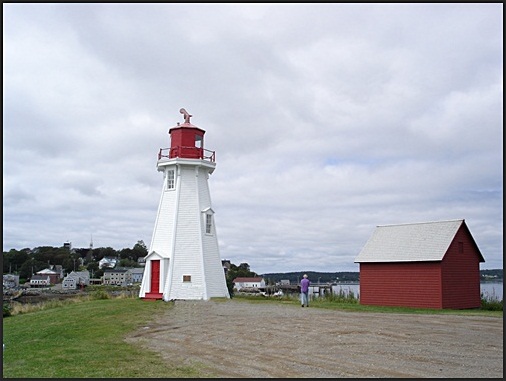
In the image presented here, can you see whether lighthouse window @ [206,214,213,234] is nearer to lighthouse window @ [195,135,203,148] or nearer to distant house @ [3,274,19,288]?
lighthouse window @ [195,135,203,148]

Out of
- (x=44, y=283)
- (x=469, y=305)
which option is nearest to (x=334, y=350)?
(x=469, y=305)

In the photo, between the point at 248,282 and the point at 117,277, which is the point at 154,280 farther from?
the point at 117,277

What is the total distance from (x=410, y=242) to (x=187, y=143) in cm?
1282

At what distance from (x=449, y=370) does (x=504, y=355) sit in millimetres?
2115

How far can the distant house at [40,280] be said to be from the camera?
325ft

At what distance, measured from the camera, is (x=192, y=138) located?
2975cm

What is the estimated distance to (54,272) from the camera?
110500 mm

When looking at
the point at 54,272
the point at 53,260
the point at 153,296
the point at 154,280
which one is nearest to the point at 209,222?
the point at 154,280

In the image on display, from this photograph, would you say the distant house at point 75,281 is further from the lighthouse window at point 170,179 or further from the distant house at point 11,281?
the lighthouse window at point 170,179

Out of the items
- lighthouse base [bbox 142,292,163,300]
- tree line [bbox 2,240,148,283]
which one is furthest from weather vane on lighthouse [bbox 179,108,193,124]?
tree line [bbox 2,240,148,283]

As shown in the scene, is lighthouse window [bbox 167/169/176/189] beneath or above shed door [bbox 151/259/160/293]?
above

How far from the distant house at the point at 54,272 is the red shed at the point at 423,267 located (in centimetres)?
8673

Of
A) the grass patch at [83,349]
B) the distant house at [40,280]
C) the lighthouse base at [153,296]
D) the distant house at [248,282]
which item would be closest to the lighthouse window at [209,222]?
the lighthouse base at [153,296]

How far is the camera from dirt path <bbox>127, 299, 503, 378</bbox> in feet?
32.7
